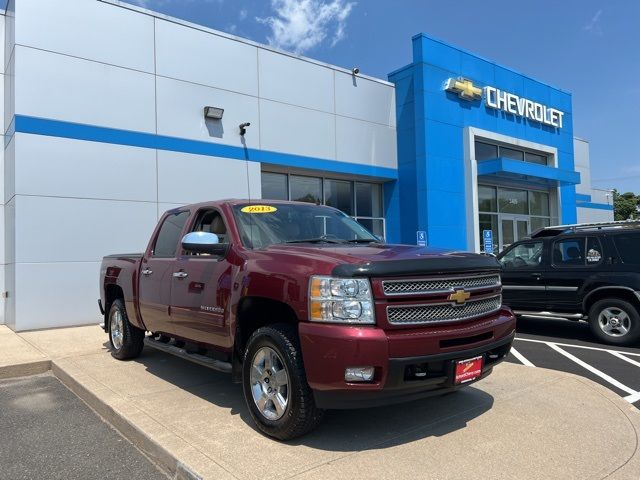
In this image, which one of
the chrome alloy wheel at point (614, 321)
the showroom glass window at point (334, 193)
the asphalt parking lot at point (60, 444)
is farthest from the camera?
the showroom glass window at point (334, 193)

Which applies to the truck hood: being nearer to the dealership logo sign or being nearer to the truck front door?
the truck front door

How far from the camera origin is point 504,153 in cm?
2041

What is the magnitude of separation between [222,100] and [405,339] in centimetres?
1068

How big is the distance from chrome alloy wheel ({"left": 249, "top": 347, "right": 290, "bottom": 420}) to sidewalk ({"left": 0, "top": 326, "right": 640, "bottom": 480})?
24cm

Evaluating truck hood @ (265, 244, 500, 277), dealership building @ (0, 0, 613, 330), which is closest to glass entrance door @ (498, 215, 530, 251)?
dealership building @ (0, 0, 613, 330)

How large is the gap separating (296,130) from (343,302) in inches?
446

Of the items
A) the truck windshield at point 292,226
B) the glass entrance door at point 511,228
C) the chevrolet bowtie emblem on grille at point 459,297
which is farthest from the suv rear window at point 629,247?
the glass entrance door at point 511,228

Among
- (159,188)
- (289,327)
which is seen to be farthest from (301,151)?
(289,327)

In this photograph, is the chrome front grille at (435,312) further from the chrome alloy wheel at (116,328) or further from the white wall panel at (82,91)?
the white wall panel at (82,91)

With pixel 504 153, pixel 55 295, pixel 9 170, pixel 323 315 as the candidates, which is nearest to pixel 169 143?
pixel 9 170

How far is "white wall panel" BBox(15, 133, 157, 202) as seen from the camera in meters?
10.2

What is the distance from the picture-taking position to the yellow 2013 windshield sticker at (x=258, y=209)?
5.21 metres

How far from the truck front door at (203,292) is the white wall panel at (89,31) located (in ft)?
24.2

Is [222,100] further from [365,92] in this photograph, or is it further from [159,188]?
[365,92]
